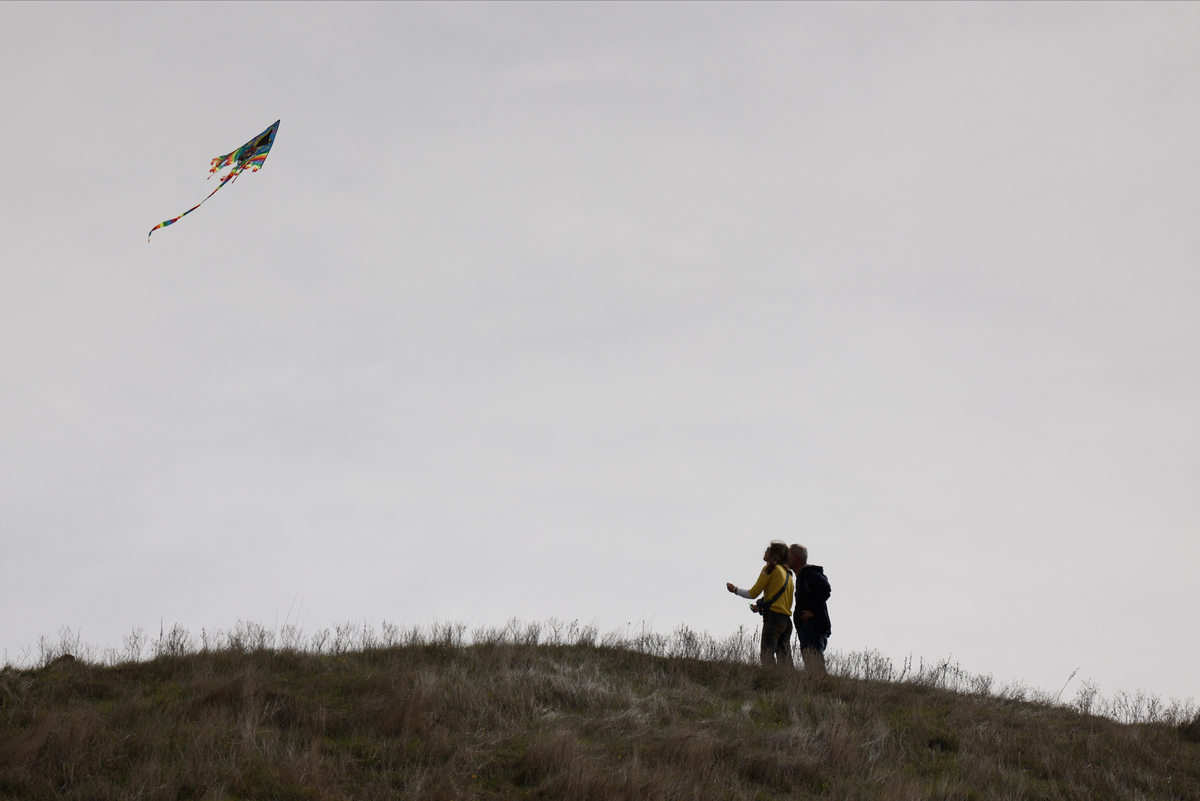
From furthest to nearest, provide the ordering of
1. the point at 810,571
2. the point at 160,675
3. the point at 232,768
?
the point at 810,571, the point at 160,675, the point at 232,768

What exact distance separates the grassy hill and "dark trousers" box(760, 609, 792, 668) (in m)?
0.29

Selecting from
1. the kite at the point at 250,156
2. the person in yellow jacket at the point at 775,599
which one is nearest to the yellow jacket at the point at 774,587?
the person in yellow jacket at the point at 775,599

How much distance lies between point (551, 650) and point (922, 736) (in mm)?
4412

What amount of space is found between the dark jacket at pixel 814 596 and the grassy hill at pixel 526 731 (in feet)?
2.18

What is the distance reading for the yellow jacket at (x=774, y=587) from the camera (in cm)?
993

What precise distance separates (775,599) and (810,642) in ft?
2.63

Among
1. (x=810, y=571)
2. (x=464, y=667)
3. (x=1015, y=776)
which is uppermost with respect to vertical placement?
(x=810, y=571)

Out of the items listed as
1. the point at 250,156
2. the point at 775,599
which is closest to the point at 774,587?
the point at 775,599

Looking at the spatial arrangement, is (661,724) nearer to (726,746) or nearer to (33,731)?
(726,746)

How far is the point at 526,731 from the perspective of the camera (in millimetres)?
7488

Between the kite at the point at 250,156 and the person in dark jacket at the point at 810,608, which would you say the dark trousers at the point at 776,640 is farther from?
the kite at the point at 250,156

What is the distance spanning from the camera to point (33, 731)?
669 centimetres

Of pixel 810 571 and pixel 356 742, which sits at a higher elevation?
pixel 810 571

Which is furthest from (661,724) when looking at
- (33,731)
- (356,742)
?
(33,731)
